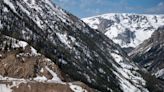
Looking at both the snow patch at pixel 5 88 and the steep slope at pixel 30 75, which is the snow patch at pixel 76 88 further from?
the snow patch at pixel 5 88

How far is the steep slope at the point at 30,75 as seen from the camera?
537 feet

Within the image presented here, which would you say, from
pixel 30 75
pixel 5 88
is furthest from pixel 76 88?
pixel 30 75

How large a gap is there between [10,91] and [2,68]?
2534cm

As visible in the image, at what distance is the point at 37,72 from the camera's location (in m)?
186

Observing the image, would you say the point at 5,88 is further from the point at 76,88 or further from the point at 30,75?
the point at 76,88

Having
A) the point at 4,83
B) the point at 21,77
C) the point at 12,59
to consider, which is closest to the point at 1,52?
the point at 12,59

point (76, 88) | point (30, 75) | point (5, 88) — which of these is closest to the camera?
point (5, 88)

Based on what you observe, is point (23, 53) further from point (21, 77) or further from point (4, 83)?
point (4, 83)

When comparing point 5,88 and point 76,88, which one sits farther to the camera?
point 76,88

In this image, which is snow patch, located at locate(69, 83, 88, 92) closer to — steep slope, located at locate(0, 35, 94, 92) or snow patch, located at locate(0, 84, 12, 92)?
steep slope, located at locate(0, 35, 94, 92)

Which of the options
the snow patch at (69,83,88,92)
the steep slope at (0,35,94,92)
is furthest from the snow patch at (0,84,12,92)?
the snow patch at (69,83,88,92)

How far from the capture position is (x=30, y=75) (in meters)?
184

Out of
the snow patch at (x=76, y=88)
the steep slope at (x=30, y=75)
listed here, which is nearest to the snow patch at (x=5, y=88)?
the steep slope at (x=30, y=75)

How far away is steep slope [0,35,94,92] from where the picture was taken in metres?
164
